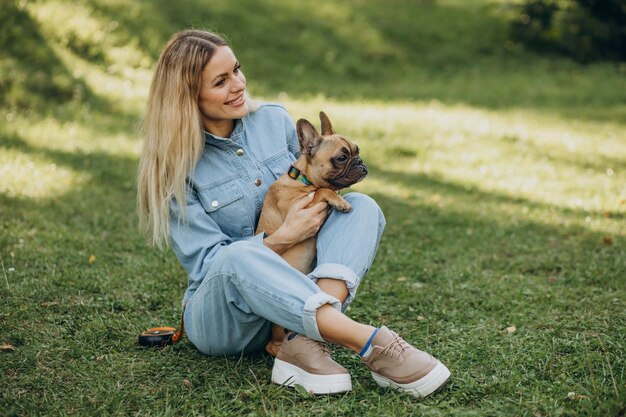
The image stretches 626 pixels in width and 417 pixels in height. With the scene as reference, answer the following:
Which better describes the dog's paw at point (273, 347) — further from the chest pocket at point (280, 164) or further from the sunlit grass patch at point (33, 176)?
the sunlit grass patch at point (33, 176)

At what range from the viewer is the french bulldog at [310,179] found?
3871 millimetres

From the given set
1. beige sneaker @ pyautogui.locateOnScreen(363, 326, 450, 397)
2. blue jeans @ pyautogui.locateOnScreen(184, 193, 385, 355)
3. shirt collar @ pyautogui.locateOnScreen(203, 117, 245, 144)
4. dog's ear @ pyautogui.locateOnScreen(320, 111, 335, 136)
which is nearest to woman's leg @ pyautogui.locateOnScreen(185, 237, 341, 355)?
blue jeans @ pyautogui.locateOnScreen(184, 193, 385, 355)

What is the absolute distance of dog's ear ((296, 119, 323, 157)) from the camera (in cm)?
400

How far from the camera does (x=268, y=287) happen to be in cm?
330

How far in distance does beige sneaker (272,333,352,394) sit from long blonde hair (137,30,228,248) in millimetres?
922

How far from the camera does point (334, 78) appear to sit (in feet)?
44.9

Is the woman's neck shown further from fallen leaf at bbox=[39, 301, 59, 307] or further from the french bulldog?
fallen leaf at bbox=[39, 301, 59, 307]

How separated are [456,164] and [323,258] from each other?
544 cm

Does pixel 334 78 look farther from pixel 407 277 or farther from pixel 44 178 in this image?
pixel 407 277

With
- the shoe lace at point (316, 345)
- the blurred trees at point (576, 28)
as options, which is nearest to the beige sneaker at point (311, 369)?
the shoe lace at point (316, 345)

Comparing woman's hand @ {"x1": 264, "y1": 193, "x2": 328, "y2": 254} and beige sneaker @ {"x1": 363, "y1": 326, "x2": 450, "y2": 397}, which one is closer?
beige sneaker @ {"x1": 363, "y1": 326, "x2": 450, "y2": 397}

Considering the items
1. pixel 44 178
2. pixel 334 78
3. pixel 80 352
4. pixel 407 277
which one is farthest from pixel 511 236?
pixel 334 78

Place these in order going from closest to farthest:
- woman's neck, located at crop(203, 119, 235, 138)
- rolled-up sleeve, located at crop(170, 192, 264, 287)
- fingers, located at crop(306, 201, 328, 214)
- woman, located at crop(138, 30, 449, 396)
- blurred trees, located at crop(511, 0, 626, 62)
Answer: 1. woman, located at crop(138, 30, 449, 396)
2. rolled-up sleeve, located at crop(170, 192, 264, 287)
3. fingers, located at crop(306, 201, 328, 214)
4. woman's neck, located at crop(203, 119, 235, 138)
5. blurred trees, located at crop(511, 0, 626, 62)

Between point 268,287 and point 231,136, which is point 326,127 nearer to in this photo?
point 231,136
